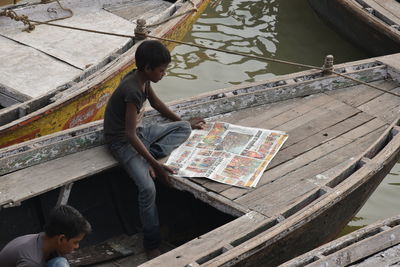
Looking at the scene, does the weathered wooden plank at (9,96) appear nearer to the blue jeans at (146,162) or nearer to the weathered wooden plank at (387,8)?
the blue jeans at (146,162)

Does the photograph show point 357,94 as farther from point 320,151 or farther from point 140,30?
point 140,30

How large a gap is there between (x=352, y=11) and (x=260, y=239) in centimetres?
488

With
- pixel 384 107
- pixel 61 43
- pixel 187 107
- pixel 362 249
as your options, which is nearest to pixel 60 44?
pixel 61 43

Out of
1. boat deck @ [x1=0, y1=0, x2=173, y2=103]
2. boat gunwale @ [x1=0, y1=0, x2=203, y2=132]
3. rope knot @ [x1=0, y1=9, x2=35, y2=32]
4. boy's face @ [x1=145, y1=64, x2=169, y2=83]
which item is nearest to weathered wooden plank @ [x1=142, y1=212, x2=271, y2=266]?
boy's face @ [x1=145, y1=64, x2=169, y2=83]

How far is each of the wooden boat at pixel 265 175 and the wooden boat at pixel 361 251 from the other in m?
0.28

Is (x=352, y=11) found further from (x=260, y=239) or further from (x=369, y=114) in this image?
(x=260, y=239)

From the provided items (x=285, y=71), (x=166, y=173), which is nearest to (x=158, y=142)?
(x=166, y=173)

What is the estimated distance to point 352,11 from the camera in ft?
26.5

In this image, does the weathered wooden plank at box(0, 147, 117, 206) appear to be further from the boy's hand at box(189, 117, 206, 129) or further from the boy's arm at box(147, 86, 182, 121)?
the boy's hand at box(189, 117, 206, 129)

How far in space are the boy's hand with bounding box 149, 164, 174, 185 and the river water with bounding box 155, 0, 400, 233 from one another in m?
3.34

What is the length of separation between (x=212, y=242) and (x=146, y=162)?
89 cm

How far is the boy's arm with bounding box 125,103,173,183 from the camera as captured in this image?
14.4 feet

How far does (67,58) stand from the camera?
6578 mm

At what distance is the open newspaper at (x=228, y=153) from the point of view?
179 inches
